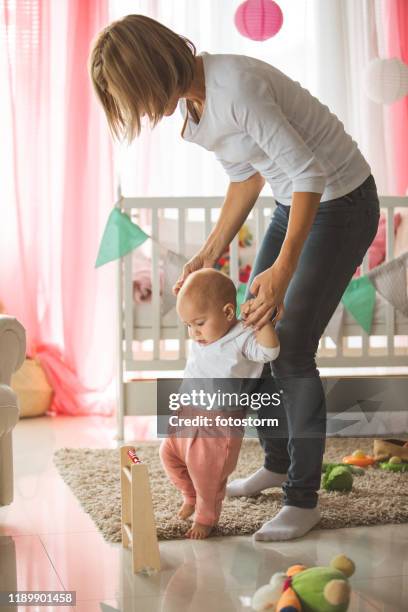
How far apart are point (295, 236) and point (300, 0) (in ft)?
7.95

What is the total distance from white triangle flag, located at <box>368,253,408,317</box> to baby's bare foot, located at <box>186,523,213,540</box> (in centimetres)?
137

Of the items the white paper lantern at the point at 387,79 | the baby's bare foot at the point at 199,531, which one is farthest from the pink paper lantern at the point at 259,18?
the baby's bare foot at the point at 199,531

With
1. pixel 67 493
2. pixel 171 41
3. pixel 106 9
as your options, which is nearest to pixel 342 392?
pixel 67 493

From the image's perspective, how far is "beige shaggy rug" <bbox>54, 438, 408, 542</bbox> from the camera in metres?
1.95

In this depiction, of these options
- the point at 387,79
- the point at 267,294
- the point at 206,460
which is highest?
Answer: the point at 387,79

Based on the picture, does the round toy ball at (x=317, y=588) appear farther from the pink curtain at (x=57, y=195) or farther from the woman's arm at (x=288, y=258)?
the pink curtain at (x=57, y=195)

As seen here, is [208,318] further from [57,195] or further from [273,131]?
[57,195]

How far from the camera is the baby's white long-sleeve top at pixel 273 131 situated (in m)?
1.62

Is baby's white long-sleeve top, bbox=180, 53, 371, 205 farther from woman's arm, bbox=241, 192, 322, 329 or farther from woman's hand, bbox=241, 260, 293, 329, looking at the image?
woman's hand, bbox=241, 260, 293, 329

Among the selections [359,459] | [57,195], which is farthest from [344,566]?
[57,195]

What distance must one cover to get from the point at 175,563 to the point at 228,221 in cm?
73

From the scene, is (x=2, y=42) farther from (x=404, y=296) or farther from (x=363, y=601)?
(x=363, y=601)

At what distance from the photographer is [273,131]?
1615mm

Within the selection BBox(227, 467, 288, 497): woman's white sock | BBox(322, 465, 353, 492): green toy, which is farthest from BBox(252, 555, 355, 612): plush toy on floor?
BBox(322, 465, 353, 492): green toy
